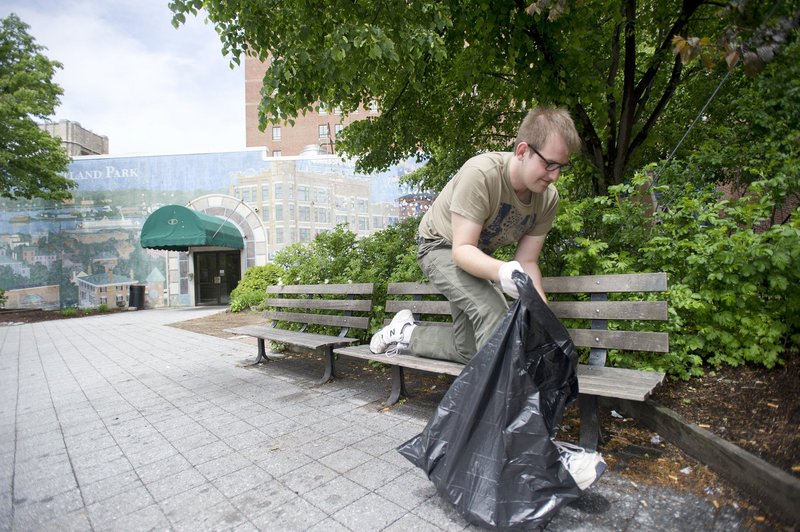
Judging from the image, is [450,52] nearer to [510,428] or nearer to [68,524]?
[510,428]

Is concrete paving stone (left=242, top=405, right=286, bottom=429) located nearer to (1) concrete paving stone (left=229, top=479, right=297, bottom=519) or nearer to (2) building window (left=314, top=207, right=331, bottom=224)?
(1) concrete paving stone (left=229, top=479, right=297, bottom=519)

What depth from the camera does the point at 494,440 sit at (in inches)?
69.4

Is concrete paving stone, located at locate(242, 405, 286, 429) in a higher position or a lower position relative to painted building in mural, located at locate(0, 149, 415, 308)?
lower

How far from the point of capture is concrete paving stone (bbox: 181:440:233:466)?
2686 mm

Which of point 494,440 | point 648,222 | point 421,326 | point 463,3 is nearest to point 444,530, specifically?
point 494,440

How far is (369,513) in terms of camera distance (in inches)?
78.8

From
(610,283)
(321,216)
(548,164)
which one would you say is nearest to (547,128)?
(548,164)

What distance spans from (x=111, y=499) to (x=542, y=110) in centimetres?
298

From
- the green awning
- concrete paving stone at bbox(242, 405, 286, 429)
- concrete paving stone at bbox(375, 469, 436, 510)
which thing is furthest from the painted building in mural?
concrete paving stone at bbox(375, 469, 436, 510)

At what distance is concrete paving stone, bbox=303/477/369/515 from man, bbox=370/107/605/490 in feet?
3.21

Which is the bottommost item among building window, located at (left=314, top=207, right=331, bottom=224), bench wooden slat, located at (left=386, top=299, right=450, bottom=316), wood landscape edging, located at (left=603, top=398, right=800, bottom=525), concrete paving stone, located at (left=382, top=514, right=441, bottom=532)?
concrete paving stone, located at (left=382, top=514, right=441, bottom=532)

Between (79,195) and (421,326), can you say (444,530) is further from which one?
(79,195)

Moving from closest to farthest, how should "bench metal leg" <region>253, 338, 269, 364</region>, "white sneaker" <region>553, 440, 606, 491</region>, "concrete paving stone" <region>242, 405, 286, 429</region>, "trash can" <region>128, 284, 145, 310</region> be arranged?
1. "white sneaker" <region>553, 440, 606, 491</region>
2. "concrete paving stone" <region>242, 405, 286, 429</region>
3. "bench metal leg" <region>253, 338, 269, 364</region>
4. "trash can" <region>128, 284, 145, 310</region>

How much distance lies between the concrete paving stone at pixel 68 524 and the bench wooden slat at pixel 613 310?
107 inches
